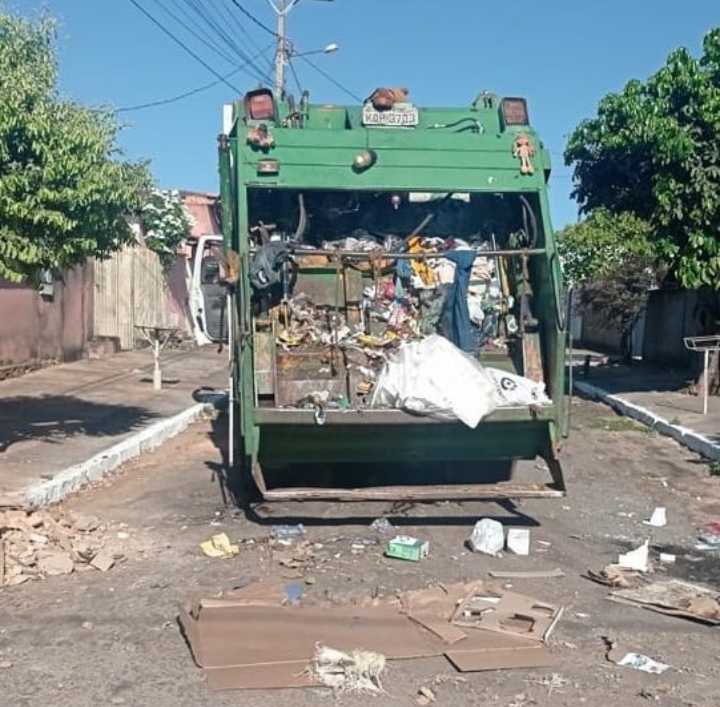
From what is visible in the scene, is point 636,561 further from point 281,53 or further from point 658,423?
point 281,53

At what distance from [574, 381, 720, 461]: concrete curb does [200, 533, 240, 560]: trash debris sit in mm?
5613

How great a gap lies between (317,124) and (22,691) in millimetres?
5068

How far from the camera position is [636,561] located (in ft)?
20.1

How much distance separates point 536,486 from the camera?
7.03 m

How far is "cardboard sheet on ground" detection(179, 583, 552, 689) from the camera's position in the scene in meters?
4.40

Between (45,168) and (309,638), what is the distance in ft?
13.5

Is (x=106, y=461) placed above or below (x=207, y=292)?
below

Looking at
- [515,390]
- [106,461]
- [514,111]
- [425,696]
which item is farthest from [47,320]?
[425,696]

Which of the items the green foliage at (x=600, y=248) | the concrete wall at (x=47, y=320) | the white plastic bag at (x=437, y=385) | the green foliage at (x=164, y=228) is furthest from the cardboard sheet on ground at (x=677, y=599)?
the green foliage at (x=164, y=228)

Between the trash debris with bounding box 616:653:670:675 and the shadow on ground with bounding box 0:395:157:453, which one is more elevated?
the shadow on ground with bounding box 0:395:157:453

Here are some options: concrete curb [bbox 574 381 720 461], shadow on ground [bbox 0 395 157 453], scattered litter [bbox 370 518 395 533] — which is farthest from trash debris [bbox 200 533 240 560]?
concrete curb [bbox 574 381 720 461]

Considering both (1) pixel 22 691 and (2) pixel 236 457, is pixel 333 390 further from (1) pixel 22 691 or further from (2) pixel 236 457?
(1) pixel 22 691

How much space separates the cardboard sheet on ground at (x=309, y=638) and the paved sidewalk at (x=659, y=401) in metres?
6.05

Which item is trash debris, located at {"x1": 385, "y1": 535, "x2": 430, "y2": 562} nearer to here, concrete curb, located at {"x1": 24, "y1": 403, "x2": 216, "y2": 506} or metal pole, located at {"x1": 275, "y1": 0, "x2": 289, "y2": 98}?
concrete curb, located at {"x1": 24, "y1": 403, "x2": 216, "y2": 506}
